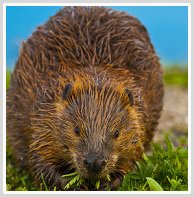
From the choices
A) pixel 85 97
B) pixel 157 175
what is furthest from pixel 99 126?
pixel 157 175

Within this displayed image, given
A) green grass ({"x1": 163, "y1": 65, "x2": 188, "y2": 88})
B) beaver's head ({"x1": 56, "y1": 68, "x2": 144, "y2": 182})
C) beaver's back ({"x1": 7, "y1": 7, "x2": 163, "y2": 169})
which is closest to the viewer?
beaver's head ({"x1": 56, "y1": 68, "x2": 144, "y2": 182})

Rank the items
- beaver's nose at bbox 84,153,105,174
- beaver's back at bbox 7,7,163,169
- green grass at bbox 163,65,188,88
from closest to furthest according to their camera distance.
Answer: beaver's nose at bbox 84,153,105,174, beaver's back at bbox 7,7,163,169, green grass at bbox 163,65,188,88

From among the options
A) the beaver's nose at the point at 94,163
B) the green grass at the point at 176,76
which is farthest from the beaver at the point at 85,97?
the green grass at the point at 176,76

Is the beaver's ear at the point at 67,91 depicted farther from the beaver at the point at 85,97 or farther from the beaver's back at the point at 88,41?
the beaver's back at the point at 88,41

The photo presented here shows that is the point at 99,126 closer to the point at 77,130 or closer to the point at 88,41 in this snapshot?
the point at 77,130

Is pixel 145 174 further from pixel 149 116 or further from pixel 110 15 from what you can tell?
pixel 110 15

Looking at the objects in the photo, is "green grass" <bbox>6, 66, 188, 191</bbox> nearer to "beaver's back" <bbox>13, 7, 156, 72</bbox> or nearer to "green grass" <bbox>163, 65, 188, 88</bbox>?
"beaver's back" <bbox>13, 7, 156, 72</bbox>

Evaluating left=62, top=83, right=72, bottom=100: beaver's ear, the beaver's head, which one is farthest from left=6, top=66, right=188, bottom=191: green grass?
left=62, top=83, right=72, bottom=100: beaver's ear
